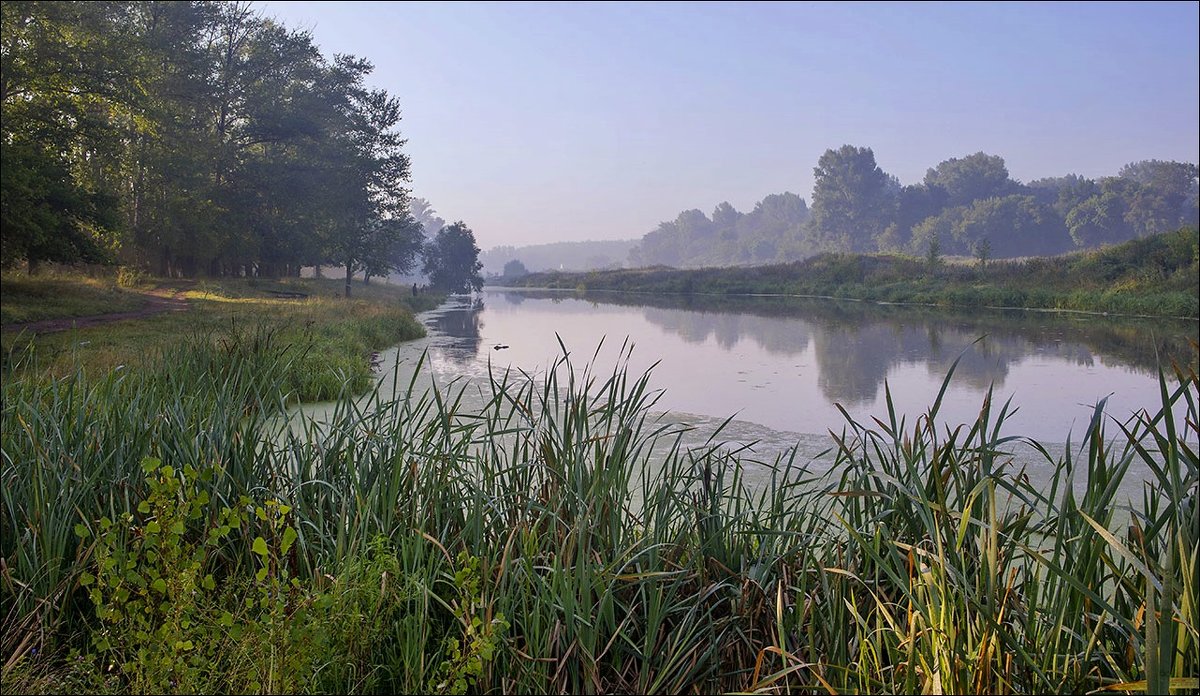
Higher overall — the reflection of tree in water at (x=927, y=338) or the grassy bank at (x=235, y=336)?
the grassy bank at (x=235, y=336)

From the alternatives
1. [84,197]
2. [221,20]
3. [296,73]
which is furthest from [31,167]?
[296,73]

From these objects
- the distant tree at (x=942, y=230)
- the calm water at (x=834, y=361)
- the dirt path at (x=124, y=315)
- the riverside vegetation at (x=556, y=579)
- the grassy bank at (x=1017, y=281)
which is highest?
the distant tree at (x=942, y=230)

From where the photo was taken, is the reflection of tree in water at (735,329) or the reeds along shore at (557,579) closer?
the reeds along shore at (557,579)

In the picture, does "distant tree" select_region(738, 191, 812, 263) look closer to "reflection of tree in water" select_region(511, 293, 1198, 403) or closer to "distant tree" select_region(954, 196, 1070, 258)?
"distant tree" select_region(954, 196, 1070, 258)

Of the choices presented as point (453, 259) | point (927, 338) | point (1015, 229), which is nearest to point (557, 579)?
point (927, 338)

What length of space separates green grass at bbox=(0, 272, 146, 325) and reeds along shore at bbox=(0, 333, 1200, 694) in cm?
1103

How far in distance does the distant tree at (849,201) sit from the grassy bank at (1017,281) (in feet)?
128

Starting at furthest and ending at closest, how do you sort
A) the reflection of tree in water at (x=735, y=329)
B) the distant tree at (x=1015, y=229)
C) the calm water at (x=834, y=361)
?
the distant tree at (x=1015, y=229)
the reflection of tree in water at (x=735, y=329)
the calm water at (x=834, y=361)

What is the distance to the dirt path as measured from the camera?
435 inches

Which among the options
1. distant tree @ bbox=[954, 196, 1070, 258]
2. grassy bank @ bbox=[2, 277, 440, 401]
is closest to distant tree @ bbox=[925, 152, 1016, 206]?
distant tree @ bbox=[954, 196, 1070, 258]

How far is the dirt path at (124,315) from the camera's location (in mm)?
11055

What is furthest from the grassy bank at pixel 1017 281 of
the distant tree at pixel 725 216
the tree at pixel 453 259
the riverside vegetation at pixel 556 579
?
the distant tree at pixel 725 216

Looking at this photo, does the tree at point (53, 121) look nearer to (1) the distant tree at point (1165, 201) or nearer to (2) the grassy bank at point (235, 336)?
(2) the grassy bank at point (235, 336)

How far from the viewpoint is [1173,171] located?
224ft
